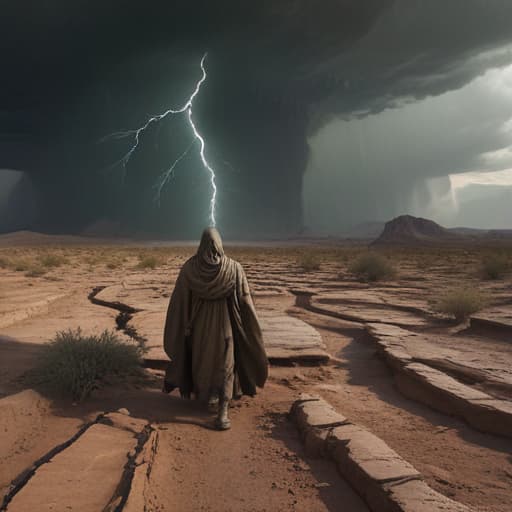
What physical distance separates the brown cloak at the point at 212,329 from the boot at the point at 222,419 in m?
0.09

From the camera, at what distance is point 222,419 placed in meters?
3.16

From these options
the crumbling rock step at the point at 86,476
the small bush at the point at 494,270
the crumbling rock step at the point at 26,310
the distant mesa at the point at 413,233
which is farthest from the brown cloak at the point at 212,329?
the distant mesa at the point at 413,233

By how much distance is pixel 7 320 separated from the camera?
6789 mm

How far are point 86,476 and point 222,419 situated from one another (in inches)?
Answer: 44.4

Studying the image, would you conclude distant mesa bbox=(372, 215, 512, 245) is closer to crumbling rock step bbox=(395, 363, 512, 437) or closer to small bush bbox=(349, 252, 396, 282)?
small bush bbox=(349, 252, 396, 282)

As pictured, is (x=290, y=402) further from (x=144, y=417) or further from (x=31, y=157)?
(x=31, y=157)

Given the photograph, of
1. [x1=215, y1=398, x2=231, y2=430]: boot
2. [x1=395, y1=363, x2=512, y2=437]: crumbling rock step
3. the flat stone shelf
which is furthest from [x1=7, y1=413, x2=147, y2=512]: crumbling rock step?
[x1=395, y1=363, x2=512, y2=437]: crumbling rock step

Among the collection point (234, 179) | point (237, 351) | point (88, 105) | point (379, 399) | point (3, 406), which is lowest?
point (379, 399)

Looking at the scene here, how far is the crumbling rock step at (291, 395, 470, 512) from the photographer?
2.05 m

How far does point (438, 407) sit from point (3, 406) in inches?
139

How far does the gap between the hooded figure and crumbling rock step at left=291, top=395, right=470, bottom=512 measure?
61 centimetres

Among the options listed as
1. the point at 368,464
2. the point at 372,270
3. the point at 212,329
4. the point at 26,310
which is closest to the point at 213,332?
the point at 212,329

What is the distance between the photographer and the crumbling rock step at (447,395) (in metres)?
3.16

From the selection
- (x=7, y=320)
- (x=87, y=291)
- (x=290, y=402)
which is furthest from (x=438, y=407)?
(x=87, y=291)
